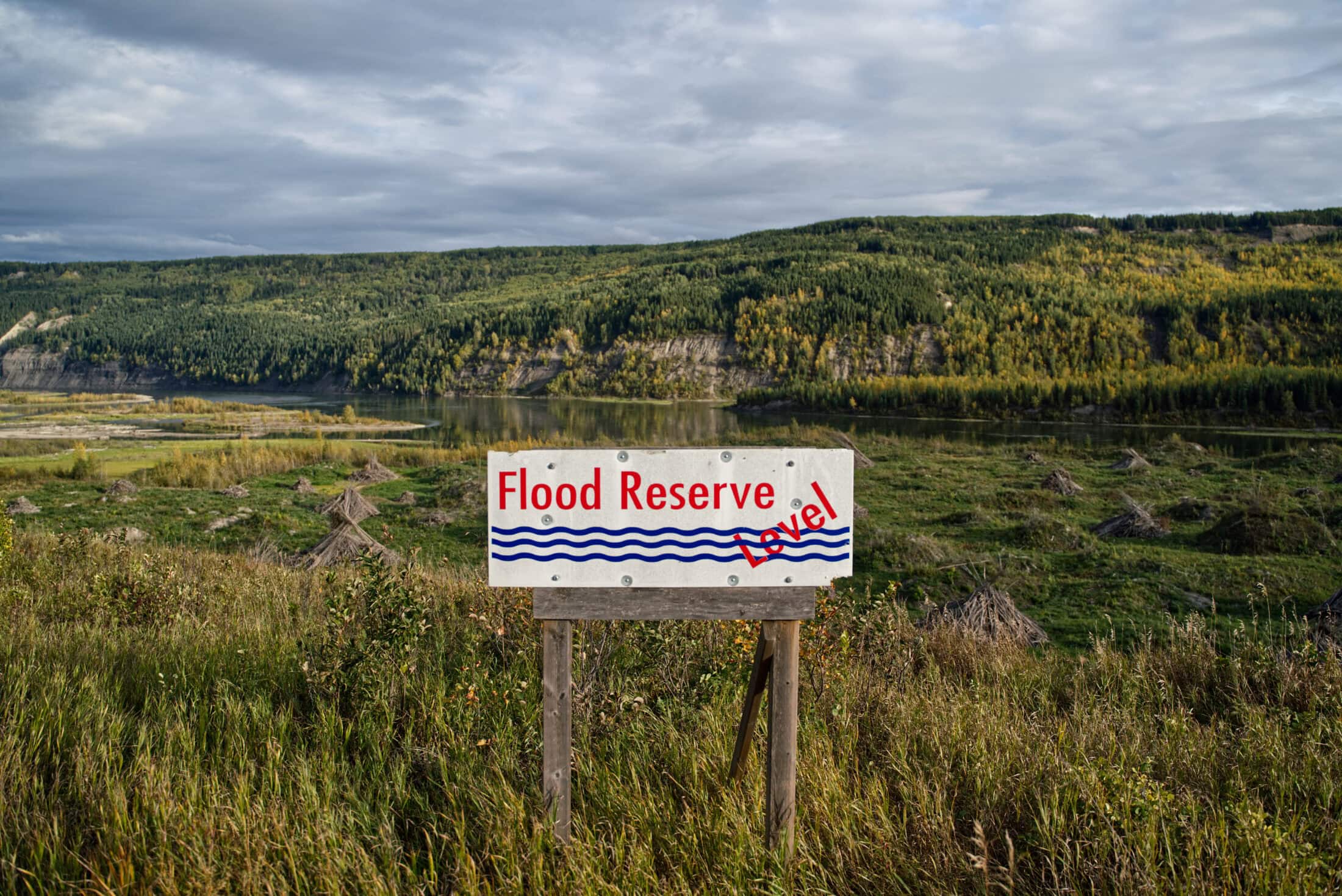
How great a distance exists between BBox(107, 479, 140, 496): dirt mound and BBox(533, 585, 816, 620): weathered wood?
2453 centimetres

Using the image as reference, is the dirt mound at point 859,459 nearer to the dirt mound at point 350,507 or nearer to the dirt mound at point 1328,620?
the dirt mound at point 350,507

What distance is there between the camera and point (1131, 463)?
29.8 metres

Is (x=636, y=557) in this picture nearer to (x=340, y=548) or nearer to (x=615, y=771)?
(x=615, y=771)

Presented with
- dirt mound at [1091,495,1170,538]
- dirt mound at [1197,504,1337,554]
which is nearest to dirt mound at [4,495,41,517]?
dirt mound at [1091,495,1170,538]

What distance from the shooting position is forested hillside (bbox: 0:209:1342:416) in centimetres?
7825

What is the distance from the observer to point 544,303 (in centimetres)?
16462

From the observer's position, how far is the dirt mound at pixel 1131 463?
29.1 metres

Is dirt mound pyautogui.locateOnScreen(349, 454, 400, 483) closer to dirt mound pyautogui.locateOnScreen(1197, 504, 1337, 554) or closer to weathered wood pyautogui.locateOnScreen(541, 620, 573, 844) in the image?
dirt mound pyautogui.locateOnScreen(1197, 504, 1337, 554)

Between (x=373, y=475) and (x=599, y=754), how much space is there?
2778cm

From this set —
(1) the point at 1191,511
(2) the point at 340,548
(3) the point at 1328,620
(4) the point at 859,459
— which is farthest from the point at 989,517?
(2) the point at 340,548

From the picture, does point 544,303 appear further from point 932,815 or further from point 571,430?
point 932,815

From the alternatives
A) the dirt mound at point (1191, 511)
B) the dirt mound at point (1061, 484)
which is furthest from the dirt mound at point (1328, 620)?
the dirt mound at point (1061, 484)

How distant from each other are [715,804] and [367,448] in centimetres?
3956

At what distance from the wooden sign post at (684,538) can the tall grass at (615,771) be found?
607 millimetres
